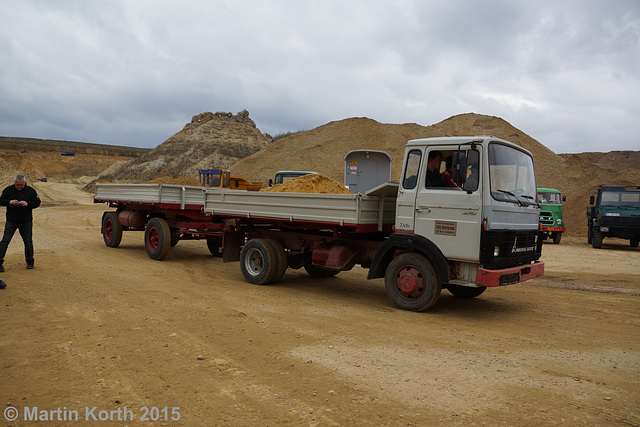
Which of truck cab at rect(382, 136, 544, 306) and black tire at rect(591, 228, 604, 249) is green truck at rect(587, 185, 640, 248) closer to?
black tire at rect(591, 228, 604, 249)

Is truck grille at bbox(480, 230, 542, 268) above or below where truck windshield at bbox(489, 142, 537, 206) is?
below

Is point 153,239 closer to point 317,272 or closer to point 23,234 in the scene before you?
point 23,234

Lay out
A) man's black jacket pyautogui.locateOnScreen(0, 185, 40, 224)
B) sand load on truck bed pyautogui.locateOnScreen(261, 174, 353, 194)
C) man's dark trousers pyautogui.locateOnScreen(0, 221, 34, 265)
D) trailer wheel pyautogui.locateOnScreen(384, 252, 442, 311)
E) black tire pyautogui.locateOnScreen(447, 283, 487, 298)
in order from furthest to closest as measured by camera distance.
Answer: sand load on truck bed pyautogui.locateOnScreen(261, 174, 353, 194) → man's black jacket pyautogui.locateOnScreen(0, 185, 40, 224) → man's dark trousers pyautogui.locateOnScreen(0, 221, 34, 265) → black tire pyautogui.locateOnScreen(447, 283, 487, 298) → trailer wheel pyautogui.locateOnScreen(384, 252, 442, 311)

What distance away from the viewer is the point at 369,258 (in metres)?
7.99

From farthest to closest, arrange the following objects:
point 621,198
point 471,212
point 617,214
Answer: point 621,198, point 617,214, point 471,212

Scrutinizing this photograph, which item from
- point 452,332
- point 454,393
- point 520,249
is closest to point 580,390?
point 454,393

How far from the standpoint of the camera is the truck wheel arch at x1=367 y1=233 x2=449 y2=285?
22.0 ft

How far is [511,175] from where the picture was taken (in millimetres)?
6973

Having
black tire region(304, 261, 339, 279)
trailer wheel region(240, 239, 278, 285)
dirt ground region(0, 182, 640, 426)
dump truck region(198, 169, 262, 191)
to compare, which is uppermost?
dump truck region(198, 169, 262, 191)

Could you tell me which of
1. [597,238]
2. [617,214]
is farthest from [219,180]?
[617,214]

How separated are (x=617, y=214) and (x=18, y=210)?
62.4 feet

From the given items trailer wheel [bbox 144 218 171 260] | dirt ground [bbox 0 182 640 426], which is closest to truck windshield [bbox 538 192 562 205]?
dirt ground [bbox 0 182 640 426]

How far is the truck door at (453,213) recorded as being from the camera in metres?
6.49

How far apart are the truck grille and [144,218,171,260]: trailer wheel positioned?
8.05 meters
